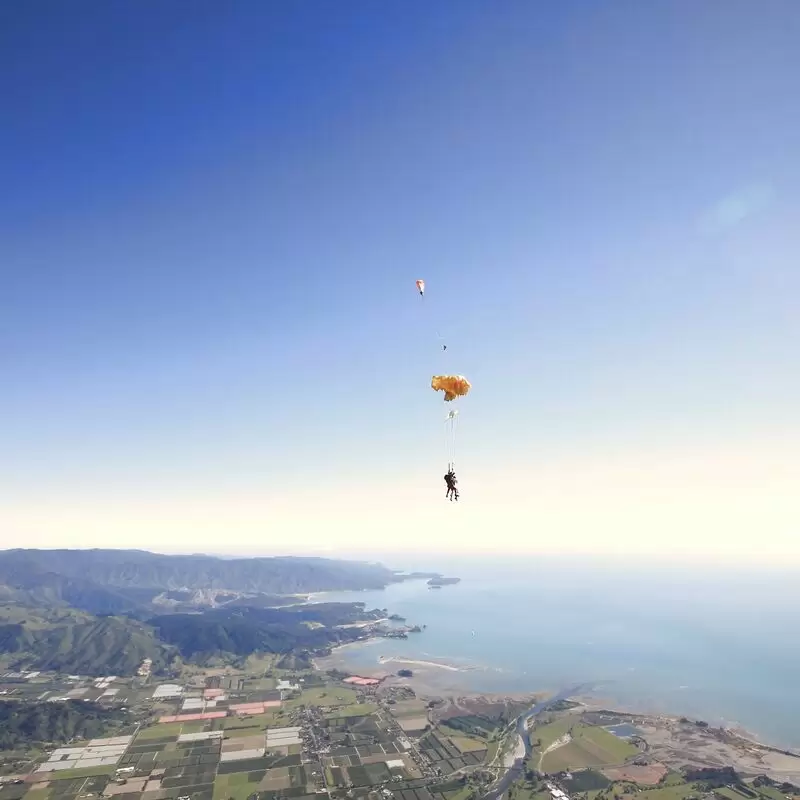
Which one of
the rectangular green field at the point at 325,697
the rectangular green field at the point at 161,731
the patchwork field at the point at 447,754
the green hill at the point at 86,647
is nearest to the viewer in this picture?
the patchwork field at the point at 447,754

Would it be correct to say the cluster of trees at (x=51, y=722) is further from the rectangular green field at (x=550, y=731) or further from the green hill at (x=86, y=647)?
the rectangular green field at (x=550, y=731)

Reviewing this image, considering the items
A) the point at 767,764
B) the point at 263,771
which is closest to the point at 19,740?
the point at 263,771

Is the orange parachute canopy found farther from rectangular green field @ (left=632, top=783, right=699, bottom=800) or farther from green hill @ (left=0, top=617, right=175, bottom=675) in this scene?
green hill @ (left=0, top=617, right=175, bottom=675)

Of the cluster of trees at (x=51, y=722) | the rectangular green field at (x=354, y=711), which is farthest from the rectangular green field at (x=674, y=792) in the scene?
the cluster of trees at (x=51, y=722)

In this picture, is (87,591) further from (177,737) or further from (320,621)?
(177,737)

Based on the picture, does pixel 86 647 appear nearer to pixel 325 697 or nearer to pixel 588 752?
pixel 325 697

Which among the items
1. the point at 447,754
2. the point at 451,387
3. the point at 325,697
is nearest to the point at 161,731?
the point at 325,697
